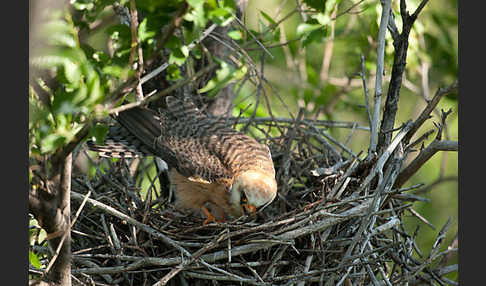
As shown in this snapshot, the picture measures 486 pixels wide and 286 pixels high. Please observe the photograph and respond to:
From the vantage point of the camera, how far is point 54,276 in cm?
259

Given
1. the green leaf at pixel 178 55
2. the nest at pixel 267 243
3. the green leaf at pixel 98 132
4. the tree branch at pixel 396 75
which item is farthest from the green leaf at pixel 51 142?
the tree branch at pixel 396 75

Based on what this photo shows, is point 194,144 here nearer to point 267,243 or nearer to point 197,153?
point 197,153

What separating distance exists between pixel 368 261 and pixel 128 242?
149cm

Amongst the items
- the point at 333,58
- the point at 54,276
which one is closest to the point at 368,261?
the point at 54,276

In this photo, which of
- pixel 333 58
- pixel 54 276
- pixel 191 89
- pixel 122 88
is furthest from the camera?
pixel 333 58

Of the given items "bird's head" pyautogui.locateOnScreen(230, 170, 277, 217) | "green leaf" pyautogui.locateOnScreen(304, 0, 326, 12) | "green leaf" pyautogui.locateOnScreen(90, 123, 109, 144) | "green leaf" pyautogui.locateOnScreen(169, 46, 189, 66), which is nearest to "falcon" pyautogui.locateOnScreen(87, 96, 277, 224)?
"bird's head" pyautogui.locateOnScreen(230, 170, 277, 217)

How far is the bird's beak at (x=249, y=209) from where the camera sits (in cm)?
412

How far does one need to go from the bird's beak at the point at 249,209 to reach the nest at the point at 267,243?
0.29 feet

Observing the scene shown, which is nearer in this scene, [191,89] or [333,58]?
[191,89]

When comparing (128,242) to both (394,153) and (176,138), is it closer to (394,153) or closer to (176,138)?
(176,138)

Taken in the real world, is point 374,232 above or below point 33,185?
below

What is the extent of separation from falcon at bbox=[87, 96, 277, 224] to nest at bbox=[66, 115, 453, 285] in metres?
0.27

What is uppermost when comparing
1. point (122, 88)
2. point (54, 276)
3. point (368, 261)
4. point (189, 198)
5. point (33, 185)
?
point (122, 88)

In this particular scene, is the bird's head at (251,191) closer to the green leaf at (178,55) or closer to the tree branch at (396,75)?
the tree branch at (396,75)
